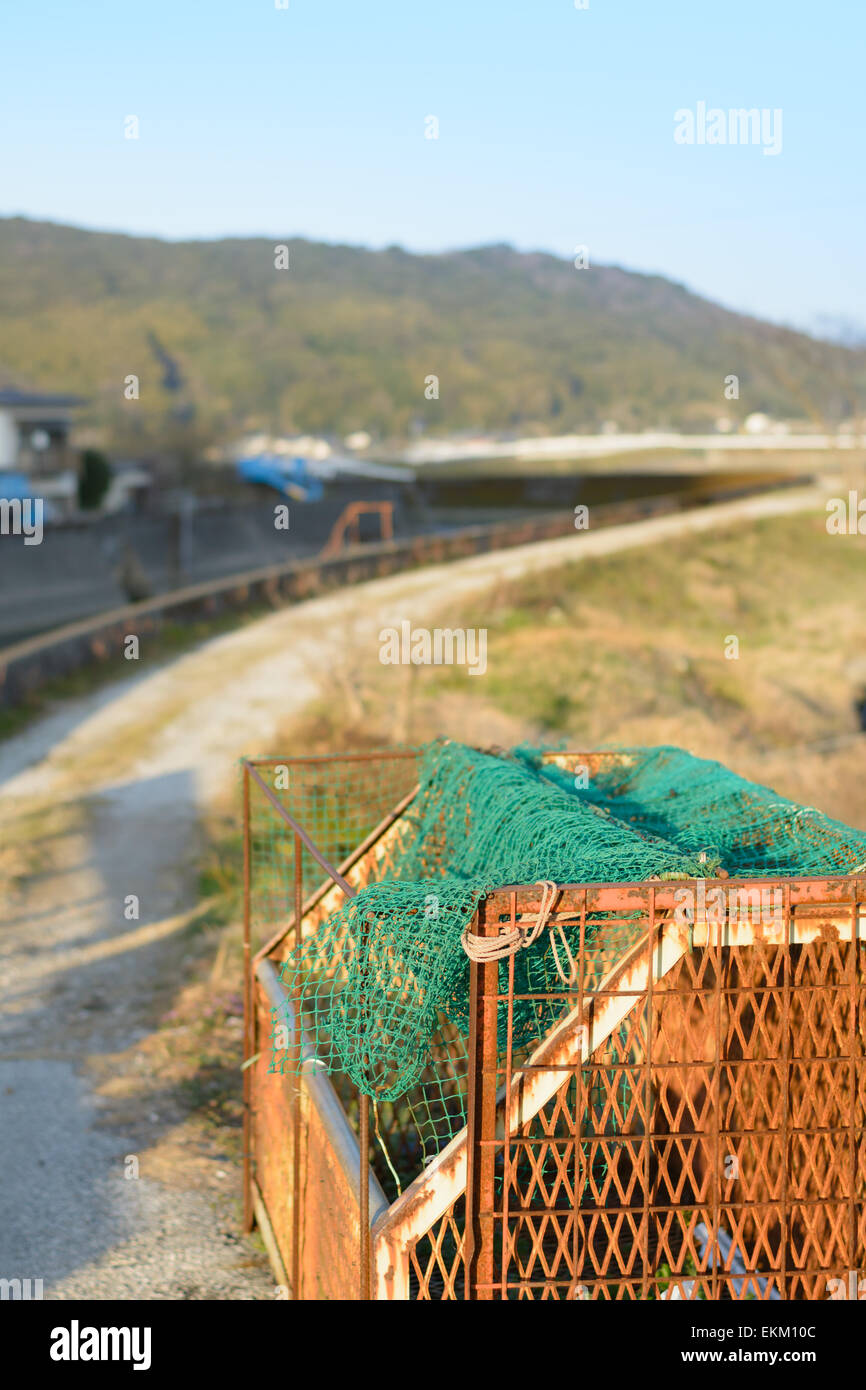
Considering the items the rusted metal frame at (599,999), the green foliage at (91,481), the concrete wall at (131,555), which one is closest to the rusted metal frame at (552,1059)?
the rusted metal frame at (599,999)

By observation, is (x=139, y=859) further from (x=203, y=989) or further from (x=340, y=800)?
(x=203, y=989)

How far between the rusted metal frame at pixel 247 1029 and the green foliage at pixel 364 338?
79.6m

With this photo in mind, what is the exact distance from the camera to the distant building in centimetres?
4697

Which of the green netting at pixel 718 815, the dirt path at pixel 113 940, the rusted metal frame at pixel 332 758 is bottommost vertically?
the dirt path at pixel 113 940

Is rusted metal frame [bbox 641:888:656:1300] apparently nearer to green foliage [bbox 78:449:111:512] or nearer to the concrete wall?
the concrete wall

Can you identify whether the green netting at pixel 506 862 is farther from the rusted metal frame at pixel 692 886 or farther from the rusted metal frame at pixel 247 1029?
the rusted metal frame at pixel 247 1029

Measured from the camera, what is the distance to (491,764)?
5.03 meters

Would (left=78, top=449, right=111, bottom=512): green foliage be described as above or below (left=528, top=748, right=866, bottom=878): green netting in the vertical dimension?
above

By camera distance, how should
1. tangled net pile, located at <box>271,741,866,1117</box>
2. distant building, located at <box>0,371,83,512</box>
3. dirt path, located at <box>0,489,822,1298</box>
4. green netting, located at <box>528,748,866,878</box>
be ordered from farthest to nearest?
distant building, located at <box>0,371,83,512</box>, dirt path, located at <box>0,489,822,1298</box>, green netting, located at <box>528,748,866,878</box>, tangled net pile, located at <box>271,741,866,1117</box>

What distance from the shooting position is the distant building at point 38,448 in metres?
47.0

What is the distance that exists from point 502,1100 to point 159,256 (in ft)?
606

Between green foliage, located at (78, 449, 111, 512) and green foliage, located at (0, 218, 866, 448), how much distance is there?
1363 inches

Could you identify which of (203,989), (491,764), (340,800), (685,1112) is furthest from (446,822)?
(340,800)

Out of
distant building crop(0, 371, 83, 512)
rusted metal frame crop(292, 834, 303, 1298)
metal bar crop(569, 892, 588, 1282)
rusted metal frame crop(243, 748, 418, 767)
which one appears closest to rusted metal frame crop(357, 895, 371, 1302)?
metal bar crop(569, 892, 588, 1282)
